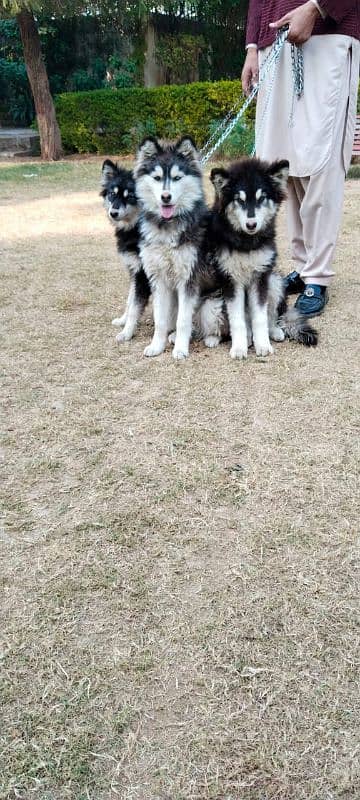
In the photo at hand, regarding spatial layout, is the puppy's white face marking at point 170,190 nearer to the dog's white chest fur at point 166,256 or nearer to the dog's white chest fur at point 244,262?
the dog's white chest fur at point 166,256

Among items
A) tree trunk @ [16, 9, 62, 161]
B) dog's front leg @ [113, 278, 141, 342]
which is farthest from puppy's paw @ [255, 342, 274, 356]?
tree trunk @ [16, 9, 62, 161]

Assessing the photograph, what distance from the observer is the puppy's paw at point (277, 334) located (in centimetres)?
337

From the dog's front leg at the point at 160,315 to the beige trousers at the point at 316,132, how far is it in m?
1.10

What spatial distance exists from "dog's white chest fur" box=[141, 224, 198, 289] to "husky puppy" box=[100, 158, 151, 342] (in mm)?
193

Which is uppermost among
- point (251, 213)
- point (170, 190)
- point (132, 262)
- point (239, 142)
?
point (239, 142)

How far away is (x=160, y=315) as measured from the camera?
3.19 m

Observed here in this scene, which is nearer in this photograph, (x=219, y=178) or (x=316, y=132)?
(x=219, y=178)

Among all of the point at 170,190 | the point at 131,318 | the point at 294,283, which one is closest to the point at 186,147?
the point at 170,190

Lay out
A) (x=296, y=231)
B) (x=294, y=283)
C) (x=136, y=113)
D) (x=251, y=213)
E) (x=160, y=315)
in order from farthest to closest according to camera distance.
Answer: (x=136, y=113)
(x=294, y=283)
(x=296, y=231)
(x=160, y=315)
(x=251, y=213)

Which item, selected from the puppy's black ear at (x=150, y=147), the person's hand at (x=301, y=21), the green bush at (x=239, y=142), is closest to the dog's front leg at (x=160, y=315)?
the puppy's black ear at (x=150, y=147)

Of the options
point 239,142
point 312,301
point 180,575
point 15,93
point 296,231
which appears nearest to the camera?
point 180,575

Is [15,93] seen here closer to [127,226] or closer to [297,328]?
[127,226]

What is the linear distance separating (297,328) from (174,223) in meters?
0.92

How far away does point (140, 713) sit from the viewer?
50.5 inches
